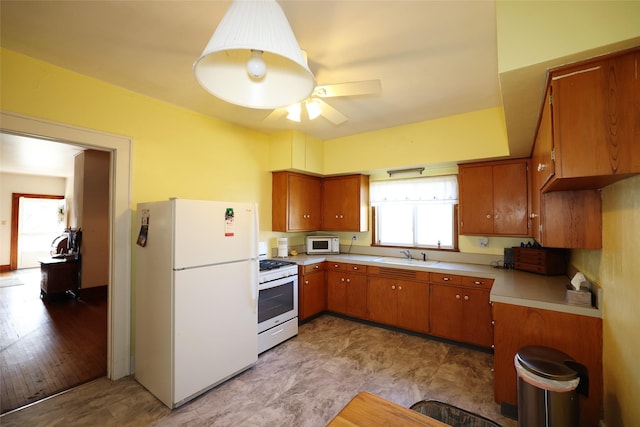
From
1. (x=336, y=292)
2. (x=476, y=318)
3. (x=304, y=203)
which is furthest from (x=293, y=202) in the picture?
(x=476, y=318)

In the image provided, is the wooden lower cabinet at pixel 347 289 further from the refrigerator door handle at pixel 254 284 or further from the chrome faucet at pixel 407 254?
the refrigerator door handle at pixel 254 284

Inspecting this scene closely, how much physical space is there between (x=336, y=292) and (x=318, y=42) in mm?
3173

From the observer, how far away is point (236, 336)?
251 cm

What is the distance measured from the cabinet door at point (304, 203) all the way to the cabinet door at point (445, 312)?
2.01m

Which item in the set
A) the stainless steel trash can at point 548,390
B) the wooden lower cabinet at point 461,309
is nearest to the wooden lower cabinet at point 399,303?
the wooden lower cabinet at point 461,309

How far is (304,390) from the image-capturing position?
234 centimetres

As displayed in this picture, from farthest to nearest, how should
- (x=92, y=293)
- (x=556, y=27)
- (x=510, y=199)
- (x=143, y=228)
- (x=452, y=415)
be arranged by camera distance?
(x=92, y=293), (x=510, y=199), (x=143, y=228), (x=452, y=415), (x=556, y=27)

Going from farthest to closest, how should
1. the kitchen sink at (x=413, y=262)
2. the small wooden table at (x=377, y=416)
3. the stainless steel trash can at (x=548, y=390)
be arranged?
1. the kitchen sink at (x=413, y=262)
2. the stainless steel trash can at (x=548, y=390)
3. the small wooden table at (x=377, y=416)

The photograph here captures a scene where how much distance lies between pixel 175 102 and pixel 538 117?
3.23m

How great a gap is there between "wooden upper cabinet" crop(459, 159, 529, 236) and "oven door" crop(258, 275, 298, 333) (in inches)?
89.1

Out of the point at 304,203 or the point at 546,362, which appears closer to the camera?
the point at 546,362

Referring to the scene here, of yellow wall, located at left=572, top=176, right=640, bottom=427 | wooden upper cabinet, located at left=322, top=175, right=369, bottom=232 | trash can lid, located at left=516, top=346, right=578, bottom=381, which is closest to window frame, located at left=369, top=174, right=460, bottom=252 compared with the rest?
wooden upper cabinet, located at left=322, top=175, right=369, bottom=232

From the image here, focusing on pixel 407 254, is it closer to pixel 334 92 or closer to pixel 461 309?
pixel 461 309

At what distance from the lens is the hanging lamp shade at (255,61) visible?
0.86 meters
